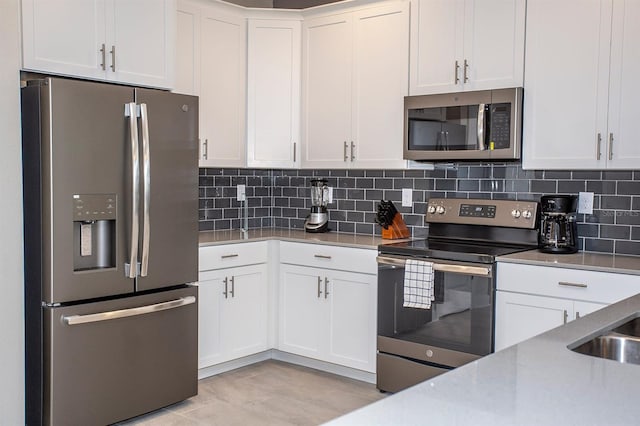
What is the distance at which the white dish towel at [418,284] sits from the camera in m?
3.55

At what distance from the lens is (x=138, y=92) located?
10.7ft

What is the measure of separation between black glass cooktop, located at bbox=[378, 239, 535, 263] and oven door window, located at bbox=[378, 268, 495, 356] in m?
0.09

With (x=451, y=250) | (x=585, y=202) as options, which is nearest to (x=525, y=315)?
(x=451, y=250)

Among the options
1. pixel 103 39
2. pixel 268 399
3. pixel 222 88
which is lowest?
pixel 268 399

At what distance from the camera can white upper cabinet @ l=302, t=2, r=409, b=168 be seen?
4.09 metres

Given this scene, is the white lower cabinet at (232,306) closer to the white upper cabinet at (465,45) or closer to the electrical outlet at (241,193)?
the electrical outlet at (241,193)

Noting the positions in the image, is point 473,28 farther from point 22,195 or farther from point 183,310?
point 22,195

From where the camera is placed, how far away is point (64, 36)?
3.18 m

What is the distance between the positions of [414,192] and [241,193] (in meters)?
1.31

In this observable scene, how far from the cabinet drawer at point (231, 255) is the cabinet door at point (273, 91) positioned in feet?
2.03

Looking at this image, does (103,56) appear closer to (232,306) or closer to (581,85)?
(232,306)

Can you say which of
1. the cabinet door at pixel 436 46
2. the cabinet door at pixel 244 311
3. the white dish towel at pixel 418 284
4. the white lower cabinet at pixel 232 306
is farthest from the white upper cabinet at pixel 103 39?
the white dish towel at pixel 418 284

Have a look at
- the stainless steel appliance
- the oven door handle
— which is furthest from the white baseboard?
the oven door handle

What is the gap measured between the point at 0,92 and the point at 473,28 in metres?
2.47
